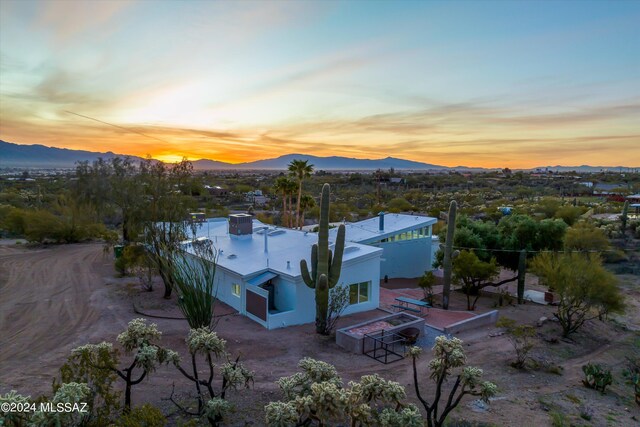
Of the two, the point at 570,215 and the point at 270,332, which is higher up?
the point at 570,215

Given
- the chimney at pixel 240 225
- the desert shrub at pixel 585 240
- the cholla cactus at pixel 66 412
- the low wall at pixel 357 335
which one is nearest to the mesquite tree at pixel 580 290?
the low wall at pixel 357 335

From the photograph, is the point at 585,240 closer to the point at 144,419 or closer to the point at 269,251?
the point at 269,251

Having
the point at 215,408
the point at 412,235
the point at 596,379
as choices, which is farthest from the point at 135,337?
the point at 412,235

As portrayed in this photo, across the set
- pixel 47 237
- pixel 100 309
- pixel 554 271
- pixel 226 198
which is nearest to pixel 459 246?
pixel 554 271

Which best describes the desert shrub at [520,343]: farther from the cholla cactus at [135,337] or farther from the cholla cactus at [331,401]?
the cholla cactus at [135,337]

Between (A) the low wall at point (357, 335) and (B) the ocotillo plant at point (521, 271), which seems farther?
(B) the ocotillo plant at point (521, 271)

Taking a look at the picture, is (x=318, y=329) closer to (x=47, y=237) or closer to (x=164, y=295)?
(x=164, y=295)
